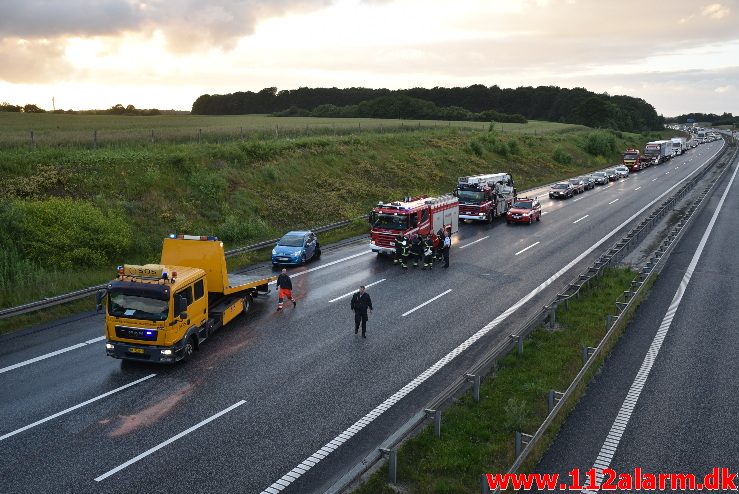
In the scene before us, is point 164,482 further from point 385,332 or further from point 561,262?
point 561,262

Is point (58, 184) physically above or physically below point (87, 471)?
above

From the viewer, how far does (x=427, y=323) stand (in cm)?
1989

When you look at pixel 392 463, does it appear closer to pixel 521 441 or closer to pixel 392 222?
pixel 521 441

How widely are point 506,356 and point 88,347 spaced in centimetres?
1196

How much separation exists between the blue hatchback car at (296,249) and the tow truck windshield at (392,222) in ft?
10.7

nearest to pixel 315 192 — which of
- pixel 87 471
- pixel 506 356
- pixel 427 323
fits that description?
pixel 427 323

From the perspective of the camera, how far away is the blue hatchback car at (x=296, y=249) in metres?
28.0

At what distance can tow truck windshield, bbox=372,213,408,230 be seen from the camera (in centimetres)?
2950

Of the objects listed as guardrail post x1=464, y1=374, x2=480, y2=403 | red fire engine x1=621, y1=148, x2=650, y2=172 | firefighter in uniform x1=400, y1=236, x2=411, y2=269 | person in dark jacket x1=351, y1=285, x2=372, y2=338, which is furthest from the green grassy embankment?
red fire engine x1=621, y1=148, x2=650, y2=172

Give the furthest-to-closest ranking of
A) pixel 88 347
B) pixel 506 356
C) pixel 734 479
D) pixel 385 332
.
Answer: pixel 385 332 < pixel 88 347 < pixel 506 356 < pixel 734 479

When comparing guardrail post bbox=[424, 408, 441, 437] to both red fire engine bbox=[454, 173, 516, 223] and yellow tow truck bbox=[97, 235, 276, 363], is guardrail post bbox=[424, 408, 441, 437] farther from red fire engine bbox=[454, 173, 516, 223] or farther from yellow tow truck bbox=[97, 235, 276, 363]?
red fire engine bbox=[454, 173, 516, 223]

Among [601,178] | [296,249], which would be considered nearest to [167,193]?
[296,249]

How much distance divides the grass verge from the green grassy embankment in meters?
15.9

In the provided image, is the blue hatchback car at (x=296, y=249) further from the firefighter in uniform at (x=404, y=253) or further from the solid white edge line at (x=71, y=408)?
the solid white edge line at (x=71, y=408)
